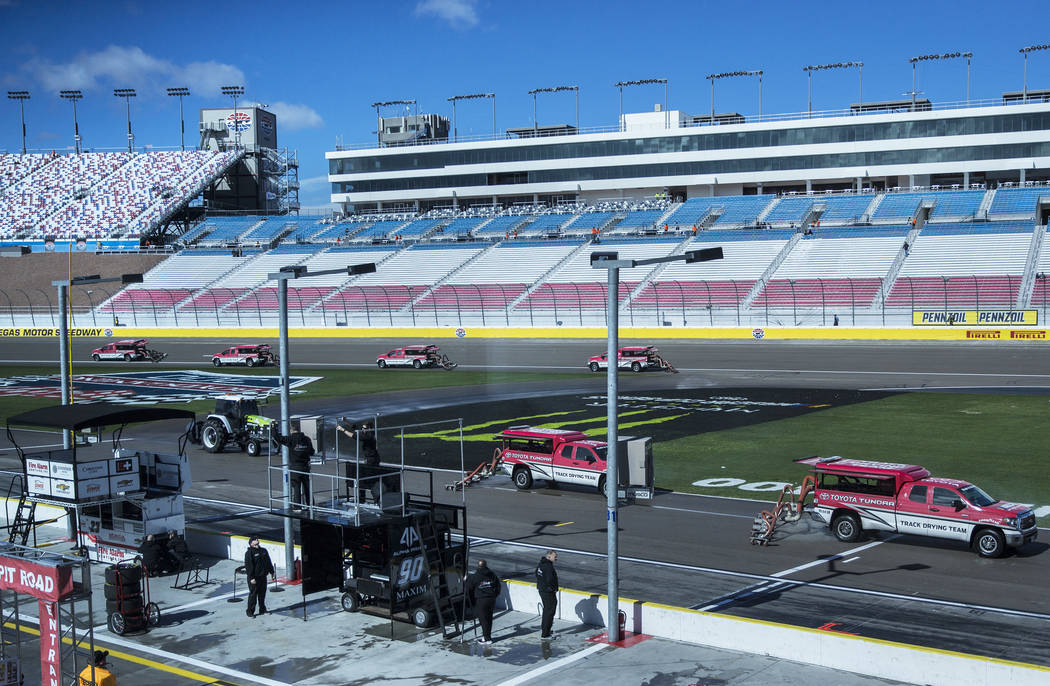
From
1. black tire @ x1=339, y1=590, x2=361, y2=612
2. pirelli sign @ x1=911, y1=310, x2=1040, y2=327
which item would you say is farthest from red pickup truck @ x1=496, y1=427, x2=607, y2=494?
pirelli sign @ x1=911, y1=310, x2=1040, y2=327

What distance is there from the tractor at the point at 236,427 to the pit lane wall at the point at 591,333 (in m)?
38.9

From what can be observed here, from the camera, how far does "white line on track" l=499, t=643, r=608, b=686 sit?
14461 mm

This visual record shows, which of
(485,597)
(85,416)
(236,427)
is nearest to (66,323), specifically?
(85,416)

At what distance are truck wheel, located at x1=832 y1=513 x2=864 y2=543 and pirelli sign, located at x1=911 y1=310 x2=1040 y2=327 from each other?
4529 cm

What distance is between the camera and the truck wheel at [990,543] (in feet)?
66.4

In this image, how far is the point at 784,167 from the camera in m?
101

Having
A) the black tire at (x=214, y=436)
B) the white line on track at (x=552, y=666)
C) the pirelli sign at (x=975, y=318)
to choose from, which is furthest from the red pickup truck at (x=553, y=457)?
the pirelli sign at (x=975, y=318)

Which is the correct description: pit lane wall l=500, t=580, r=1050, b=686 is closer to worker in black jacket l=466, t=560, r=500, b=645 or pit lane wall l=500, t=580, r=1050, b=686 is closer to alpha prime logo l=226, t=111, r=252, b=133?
worker in black jacket l=466, t=560, r=500, b=645

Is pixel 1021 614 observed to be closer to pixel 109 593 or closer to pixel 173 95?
pixel 109 593

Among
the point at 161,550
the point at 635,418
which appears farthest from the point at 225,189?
the point at 161,550

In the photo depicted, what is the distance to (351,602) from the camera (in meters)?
18.0

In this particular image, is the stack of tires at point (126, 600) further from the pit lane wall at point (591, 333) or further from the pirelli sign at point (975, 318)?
the pirelli sign at point (975, 318)

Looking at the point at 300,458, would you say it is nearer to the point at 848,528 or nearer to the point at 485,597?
the point at 485,597

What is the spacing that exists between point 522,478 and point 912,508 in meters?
11.2
